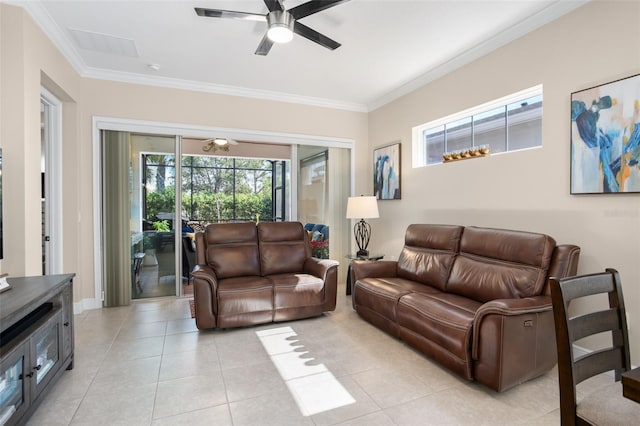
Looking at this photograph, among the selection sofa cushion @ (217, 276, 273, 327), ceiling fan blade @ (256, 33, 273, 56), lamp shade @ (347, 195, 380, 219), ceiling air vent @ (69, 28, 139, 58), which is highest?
ceiling air vent @ (69, 28, 139, 58)

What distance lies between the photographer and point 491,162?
10.3 ft

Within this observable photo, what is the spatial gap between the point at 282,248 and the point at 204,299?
1.14 metres

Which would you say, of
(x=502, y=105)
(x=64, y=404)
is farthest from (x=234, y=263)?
(x=502, y=105)

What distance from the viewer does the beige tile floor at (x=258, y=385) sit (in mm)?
1871

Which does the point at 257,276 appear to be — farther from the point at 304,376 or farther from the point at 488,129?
the point at 488,129

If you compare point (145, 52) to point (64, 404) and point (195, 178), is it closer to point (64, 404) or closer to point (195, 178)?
point (64, 404)

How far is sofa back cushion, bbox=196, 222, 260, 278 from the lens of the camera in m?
3.58

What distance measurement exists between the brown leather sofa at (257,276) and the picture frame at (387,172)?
1408 millimetres

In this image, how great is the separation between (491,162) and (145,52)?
3639mm

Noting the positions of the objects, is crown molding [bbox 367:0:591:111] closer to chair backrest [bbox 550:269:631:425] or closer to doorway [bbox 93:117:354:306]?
doorway [bbox 93:117:354:306]

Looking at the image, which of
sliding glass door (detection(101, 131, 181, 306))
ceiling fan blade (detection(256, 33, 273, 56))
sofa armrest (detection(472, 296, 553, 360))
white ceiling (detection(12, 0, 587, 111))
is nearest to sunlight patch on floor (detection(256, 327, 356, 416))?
sofa armrest (detection(472, 296, 553, 360))

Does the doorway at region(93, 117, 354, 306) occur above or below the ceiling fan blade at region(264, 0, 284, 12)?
below

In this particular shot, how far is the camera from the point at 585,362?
1.21m

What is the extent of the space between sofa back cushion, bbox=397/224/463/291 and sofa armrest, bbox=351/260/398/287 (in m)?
0.10
